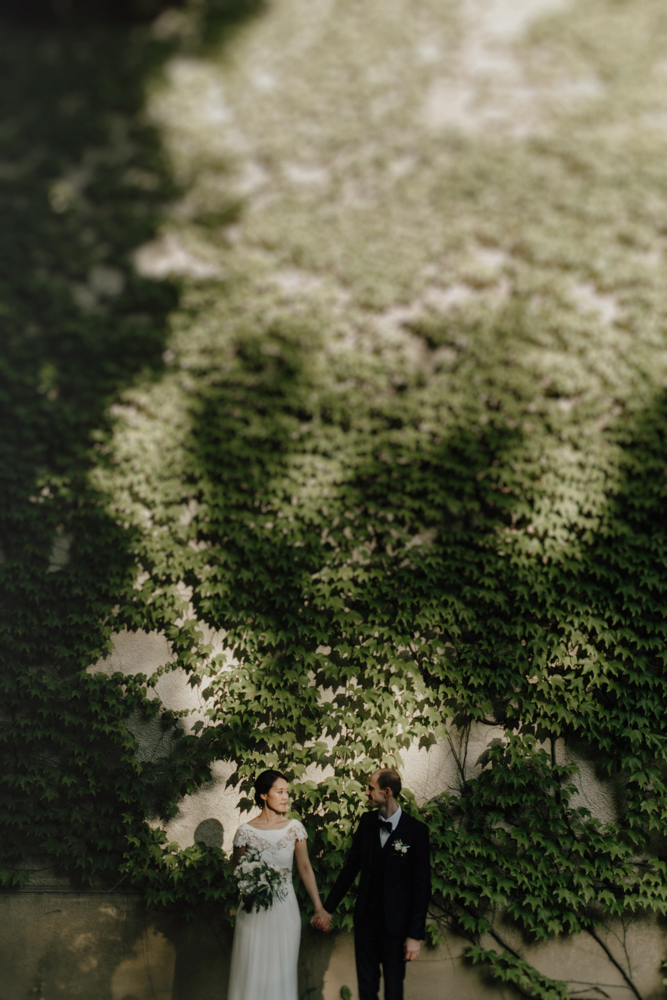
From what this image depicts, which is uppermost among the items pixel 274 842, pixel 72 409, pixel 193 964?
pixel 72 409

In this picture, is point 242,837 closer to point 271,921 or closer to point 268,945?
point 271,921

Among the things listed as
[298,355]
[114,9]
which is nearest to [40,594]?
[298,355]

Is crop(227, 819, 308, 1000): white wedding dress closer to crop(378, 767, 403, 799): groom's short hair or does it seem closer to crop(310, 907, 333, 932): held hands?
crop(310, 907, 333, 932): held hands

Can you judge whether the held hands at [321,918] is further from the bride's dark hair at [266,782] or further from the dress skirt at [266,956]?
the bride's dark hair at [266,782]

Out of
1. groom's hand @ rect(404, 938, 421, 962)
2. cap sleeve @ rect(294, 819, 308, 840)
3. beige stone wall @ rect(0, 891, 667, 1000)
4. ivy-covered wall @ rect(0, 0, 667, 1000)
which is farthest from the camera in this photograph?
ivy-covered wall @ rect(0, 0, 667, 1000)

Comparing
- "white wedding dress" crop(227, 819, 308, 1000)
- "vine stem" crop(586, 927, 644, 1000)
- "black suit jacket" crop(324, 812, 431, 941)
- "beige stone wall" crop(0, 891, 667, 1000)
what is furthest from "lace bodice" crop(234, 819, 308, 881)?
"vine stem" crop(586, 927, 644, 1000)

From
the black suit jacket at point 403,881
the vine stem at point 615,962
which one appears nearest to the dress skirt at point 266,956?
the black suit jacket at point 403,881

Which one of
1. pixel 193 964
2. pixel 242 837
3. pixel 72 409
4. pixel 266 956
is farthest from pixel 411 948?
pixel 72 409
